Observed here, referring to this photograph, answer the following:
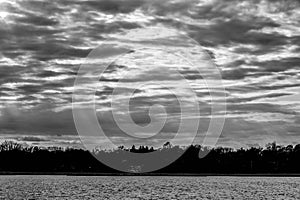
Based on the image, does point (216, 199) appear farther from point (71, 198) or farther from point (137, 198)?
point (71, 198)

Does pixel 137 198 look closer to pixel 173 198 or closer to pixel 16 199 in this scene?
pixel 173 198

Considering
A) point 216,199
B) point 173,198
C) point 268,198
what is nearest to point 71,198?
point 173,198

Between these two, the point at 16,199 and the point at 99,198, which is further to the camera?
the point at 99,198

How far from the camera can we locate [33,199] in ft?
336

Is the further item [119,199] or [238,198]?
[238,198]

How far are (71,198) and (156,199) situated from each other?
1639 cm

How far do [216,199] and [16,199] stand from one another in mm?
37792

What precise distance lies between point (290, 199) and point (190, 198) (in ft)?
65.3

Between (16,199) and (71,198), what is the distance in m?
11.0

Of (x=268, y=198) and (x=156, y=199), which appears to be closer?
(x=156, y=199)

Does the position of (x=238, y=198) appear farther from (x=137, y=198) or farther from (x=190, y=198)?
(x=137, y=198)

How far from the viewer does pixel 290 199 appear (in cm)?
10962

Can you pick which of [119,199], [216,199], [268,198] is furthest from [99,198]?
[268,198]

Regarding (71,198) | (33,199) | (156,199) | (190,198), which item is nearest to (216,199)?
(190,198)
